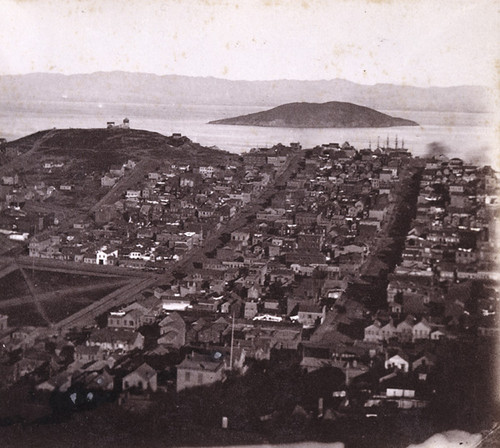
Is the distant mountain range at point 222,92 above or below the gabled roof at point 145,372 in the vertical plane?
above

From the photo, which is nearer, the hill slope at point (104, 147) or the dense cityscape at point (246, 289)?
the dense cityscape at point (246, 289)

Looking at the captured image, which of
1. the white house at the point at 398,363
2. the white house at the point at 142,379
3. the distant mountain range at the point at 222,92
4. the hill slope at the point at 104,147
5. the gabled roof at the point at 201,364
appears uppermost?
the distant mountain range at the point at 222,92

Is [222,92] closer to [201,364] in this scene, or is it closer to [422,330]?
[201,364]

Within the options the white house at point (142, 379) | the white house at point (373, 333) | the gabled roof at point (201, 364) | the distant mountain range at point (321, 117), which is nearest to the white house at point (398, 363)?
the white house at point (373, 333)

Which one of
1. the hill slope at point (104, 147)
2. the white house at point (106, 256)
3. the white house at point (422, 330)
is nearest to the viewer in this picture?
the white house at point (422, 330)

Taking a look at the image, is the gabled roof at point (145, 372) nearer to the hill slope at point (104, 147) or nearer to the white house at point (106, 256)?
the white house at point (106, 256)

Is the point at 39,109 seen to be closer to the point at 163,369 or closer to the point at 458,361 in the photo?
the point at 163,369

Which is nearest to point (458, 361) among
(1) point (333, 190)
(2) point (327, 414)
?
(2) point (327, 414)

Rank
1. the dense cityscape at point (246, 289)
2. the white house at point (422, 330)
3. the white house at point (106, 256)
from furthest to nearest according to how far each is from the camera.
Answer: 1. the white house at point (106, 256)
2. the white house at point (422, 330)
3. the dense cityscape at point (246, 289)
